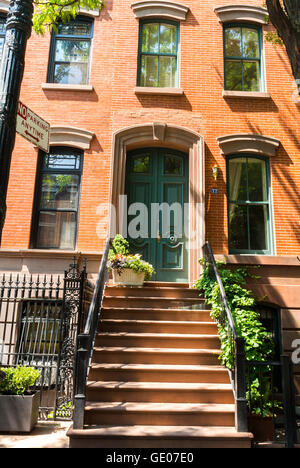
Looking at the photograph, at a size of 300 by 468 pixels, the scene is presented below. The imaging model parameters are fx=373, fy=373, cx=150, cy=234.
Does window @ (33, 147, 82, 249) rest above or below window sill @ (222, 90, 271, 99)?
below

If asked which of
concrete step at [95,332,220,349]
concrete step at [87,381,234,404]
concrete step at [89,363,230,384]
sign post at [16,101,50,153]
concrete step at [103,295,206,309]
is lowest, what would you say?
concrete step at [87,381,234,404]

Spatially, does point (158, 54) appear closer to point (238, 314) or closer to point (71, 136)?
point (71, 136)

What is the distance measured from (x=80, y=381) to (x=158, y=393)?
116 centimetres

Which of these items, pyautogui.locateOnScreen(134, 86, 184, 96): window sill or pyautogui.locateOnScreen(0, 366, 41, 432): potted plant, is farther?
pyautogui.locateOnScreen(134, 86, 184, 96): window sill

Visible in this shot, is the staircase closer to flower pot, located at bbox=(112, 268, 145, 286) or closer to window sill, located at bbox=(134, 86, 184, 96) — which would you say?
flower pot, located at bbox=(112, 268, 145, 286)

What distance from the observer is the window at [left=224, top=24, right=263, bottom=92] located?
9648 mm

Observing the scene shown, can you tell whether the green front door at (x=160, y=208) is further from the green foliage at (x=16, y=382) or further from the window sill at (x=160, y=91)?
the green foliage at (x=16, y=382)

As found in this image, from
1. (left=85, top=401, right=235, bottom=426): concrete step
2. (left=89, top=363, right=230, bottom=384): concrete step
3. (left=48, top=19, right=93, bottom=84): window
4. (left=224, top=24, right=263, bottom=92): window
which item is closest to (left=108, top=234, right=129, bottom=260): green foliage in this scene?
(left=89, top=363, right=230, bottom=384): concrete step

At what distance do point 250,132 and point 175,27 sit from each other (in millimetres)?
3532

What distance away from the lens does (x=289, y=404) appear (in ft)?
16.1

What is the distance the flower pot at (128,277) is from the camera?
7.49 m

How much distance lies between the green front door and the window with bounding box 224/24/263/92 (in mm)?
2515

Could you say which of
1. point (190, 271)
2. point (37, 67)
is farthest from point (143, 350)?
point (37, 67)

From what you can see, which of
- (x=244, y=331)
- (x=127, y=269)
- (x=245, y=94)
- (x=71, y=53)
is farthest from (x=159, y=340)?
(x=71, y=53)
